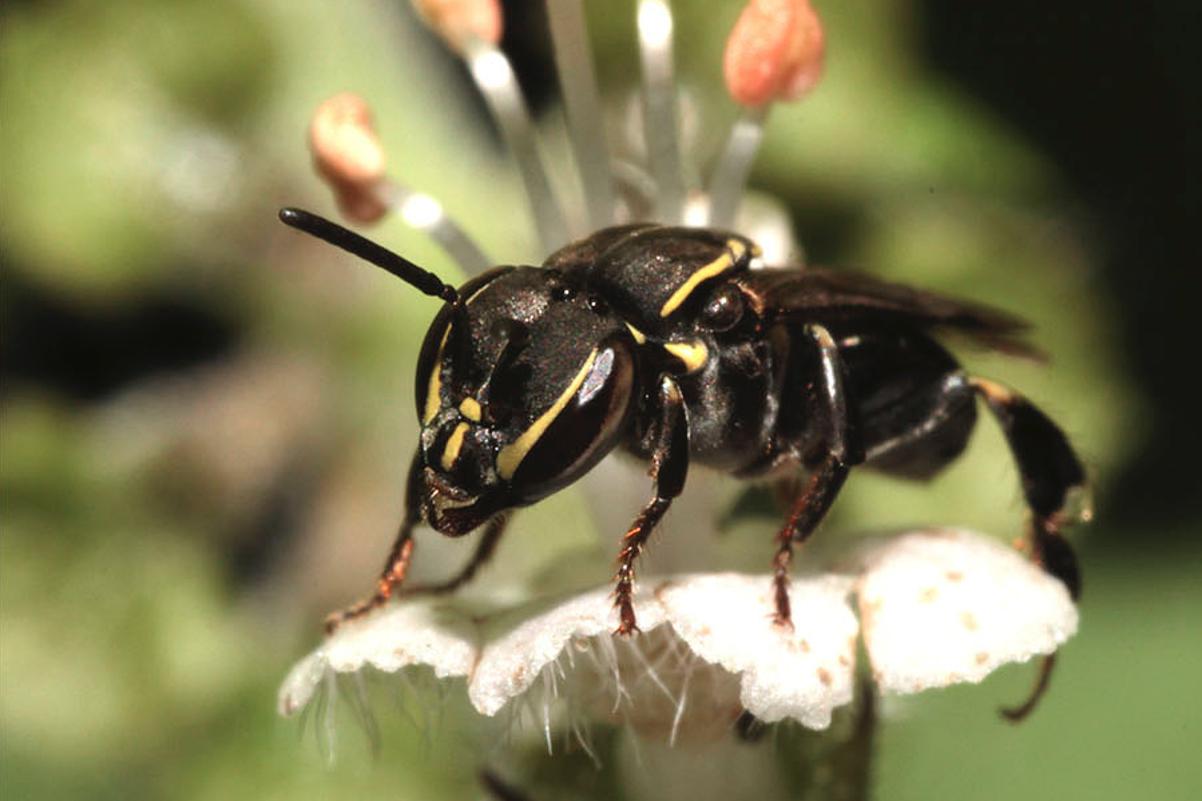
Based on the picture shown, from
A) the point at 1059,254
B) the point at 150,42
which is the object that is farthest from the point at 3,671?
the point at 1059,254

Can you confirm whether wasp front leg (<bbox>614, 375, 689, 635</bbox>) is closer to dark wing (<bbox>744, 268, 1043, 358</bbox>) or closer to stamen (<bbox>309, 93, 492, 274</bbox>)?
dark wing (<bbox>744, 268, 1043, 358</bbox>)

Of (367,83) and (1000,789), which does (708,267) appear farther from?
(367,83)

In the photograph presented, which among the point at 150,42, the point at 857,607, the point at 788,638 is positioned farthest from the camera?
the point at 150,42

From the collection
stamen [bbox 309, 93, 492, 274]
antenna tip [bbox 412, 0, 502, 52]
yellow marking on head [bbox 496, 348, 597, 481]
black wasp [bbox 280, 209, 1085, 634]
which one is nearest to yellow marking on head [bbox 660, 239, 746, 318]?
black wasp [bbox 280, 209, 1085, 634]

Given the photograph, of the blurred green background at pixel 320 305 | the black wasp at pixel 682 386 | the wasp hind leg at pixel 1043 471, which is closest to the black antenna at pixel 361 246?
the black wasp at pixel 682 386

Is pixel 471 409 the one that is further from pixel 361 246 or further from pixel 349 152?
pixel 349 152

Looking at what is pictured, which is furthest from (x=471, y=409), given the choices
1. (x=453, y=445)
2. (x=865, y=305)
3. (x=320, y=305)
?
(x=320, y=305)

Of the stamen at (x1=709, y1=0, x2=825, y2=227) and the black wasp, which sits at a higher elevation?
the stamen at (x1=709, y1=0, x2=825, y2=227)
